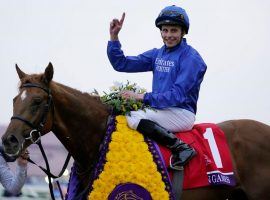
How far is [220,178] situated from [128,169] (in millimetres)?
1039

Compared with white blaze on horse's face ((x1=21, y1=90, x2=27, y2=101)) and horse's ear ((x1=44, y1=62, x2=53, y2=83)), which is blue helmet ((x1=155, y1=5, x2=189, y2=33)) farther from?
white blaze on horse's face ((x1=21, y1=90, x2=27, y2=101))

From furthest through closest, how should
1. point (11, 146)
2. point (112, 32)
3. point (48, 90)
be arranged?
point (112, 32) → point (48, 90) → point (11, 146)

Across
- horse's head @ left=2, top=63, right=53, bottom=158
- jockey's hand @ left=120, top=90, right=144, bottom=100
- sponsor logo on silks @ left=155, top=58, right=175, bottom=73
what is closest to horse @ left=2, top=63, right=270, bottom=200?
horse's head @ left=2, top=63, right=53, bottom=158

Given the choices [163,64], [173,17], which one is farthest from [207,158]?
[173,17]

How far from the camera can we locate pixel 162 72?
644 centimetres

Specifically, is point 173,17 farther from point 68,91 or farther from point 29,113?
point 29,113

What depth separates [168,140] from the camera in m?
5.99

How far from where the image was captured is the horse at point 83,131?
17.8 feet

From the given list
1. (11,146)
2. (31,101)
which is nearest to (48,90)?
(31,101)

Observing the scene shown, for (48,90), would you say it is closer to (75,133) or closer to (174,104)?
(75,133)

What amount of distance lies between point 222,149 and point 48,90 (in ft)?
6.52

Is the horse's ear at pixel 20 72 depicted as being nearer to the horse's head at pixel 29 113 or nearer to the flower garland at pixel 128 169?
the horse's head at pixel 29 113

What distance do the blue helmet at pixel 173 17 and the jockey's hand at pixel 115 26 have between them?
0.39 metres

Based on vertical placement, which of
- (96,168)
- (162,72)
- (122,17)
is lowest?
(96,168)
